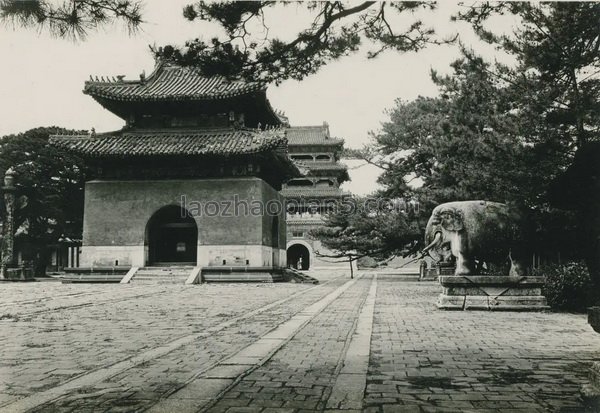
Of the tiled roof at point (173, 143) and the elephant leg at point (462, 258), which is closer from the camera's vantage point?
the elephant leg at point (462, 258)

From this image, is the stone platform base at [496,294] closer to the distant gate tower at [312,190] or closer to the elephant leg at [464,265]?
the elephant leg at [464,265]

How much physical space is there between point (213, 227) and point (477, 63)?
53.7 feet

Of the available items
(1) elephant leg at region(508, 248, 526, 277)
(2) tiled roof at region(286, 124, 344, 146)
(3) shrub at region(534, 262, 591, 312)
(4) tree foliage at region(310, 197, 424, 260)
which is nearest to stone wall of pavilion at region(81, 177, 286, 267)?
(4) tree foliage at region(310, 197, 424, 260)

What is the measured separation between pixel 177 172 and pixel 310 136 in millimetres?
25694

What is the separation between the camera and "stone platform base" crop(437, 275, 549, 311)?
399 inches

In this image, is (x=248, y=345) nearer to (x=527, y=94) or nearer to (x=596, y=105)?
(x=596, y=105)

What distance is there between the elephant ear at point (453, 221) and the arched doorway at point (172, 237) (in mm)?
16355

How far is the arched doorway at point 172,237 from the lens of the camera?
84.3 ft

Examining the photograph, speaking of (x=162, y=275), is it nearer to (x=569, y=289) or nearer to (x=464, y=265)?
(x=464, y=265)

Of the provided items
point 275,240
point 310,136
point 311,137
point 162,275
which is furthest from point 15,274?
point 310,136

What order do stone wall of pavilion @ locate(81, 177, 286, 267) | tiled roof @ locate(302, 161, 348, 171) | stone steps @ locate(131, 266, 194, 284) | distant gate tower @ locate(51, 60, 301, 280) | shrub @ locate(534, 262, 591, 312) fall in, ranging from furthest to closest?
tiled roof @ locate(302, 161, 348, 171) < stone wall of pavilion @ locate(81, 177, 286, 267) < distant gate tower @ locate(51, 60, 301, 280) < stone steps @ locate(131, 266, 194, 284) < shrub @ locate(534, 262, 591, 312)

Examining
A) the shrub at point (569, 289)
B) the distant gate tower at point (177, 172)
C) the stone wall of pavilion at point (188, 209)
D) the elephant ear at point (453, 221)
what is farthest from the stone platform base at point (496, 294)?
the stone wall of pavilion at point (188, 209)

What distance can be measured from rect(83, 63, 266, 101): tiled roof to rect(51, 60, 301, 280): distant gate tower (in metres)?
0.05

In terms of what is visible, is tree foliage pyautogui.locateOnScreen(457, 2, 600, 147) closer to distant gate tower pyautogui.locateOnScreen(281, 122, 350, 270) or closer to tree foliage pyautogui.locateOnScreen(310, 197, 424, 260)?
tree foliage pyautogui.locateOnScreen(310, 197, 424, 260)
